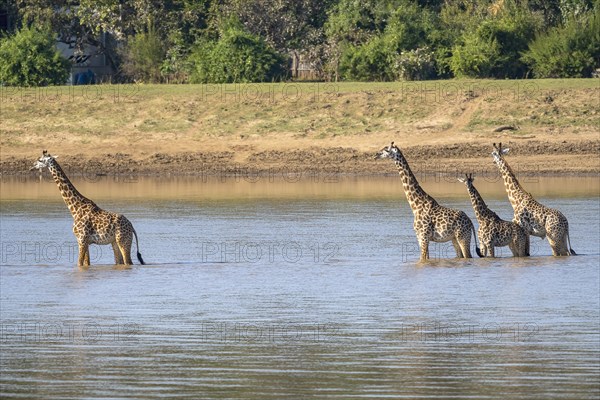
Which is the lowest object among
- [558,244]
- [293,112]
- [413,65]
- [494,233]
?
[558,244]

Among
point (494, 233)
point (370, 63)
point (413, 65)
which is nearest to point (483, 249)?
point (494, 233)

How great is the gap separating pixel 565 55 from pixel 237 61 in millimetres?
8223

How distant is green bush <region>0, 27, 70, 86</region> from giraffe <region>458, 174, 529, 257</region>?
21.6 meters

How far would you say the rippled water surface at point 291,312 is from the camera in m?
11.6

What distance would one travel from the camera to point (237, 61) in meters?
38.7

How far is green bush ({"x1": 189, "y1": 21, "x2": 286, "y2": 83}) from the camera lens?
38.6 m

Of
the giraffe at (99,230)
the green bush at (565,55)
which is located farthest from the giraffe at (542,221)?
the green bush at (565,55)

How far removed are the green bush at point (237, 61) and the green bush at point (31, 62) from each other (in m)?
3.47

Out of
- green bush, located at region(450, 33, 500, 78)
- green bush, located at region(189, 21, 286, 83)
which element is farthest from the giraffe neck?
green bush, located at region(189, 21, 286, 83)

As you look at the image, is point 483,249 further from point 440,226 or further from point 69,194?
point 69,194

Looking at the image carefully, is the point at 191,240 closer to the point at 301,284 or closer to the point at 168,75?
the point at 301,284

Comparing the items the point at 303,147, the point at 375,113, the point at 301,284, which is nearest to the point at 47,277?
the point at 301,284

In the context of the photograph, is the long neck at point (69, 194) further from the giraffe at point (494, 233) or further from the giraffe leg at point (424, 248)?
the giraffe at point (494, 233)

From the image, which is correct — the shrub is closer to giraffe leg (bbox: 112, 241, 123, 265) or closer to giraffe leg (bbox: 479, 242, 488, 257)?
giraffe leg (bbox: 479, 242, 488, 257)
